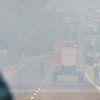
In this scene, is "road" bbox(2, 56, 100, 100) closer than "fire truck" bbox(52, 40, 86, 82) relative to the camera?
Yes

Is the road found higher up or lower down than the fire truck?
lower down

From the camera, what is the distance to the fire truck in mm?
48188

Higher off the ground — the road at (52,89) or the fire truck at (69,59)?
Result: the fire truck at (69,59)

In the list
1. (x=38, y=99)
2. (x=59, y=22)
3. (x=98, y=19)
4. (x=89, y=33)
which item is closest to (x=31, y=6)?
(x=59, y=22)

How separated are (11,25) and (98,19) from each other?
82279 millimetres

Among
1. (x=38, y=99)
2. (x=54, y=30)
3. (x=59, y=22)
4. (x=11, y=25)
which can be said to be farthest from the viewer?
(x=59, y=22)

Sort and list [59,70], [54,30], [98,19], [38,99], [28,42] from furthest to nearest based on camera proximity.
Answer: [98,19], [54,30], [28,42], [59,70], [38,99]

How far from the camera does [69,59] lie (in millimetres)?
49469

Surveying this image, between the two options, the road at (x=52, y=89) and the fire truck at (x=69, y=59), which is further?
the fire truck at (x=69, y=59)

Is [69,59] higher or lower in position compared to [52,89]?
higher

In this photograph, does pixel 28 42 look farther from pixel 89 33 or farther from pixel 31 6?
pixel 89 33

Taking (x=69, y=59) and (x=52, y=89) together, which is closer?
(x=52, y=89)

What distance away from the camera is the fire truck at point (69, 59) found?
4819 centimetres

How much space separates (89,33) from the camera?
139375mm
